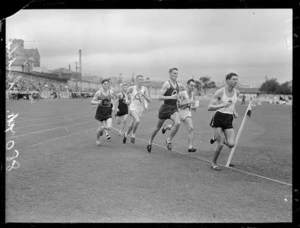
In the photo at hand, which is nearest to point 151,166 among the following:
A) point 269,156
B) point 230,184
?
point 230,184

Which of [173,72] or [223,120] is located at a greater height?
[173,72]

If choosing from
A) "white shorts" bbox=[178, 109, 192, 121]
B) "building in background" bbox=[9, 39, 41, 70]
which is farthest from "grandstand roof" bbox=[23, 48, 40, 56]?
"white shorts" bbox=[178, 109, 192, 121]

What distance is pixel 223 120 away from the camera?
217 inches

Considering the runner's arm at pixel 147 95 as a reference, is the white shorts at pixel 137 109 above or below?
→ below

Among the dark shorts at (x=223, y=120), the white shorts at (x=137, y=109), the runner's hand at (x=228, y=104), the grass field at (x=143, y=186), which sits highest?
the runner's hand at (x=228, y=104)

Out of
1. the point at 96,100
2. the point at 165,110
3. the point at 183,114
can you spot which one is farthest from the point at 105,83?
the point at 183,114

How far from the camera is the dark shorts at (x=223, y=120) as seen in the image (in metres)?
5.44

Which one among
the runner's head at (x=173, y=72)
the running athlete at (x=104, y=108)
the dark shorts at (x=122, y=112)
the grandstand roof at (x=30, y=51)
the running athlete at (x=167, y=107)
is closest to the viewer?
the grandstand roof at (x=30, y=51)

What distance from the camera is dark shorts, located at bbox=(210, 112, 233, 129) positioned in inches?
214

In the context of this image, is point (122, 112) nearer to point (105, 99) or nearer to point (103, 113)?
point (103, 113)

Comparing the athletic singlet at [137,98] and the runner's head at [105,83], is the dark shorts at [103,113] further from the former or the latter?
the athletic singlet at [137,98]

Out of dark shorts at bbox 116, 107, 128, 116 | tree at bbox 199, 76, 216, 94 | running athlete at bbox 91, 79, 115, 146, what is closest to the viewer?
tree at bbox 199, 76, 216, 94

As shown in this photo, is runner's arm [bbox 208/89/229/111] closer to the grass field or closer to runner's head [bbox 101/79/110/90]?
the grass field

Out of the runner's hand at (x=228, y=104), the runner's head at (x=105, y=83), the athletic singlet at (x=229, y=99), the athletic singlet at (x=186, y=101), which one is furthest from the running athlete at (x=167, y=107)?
the runner's head at (x=105, y=83)
